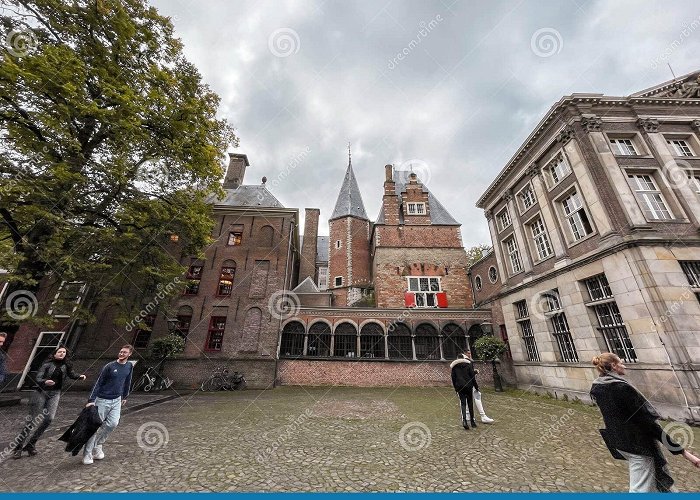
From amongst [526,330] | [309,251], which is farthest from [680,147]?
[309,251]

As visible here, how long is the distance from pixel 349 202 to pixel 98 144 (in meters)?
20.4

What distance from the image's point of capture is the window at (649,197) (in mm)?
9852

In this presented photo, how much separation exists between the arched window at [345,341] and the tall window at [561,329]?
9.82 meters

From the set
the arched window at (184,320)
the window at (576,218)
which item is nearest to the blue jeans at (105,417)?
the arched window at (184,320)

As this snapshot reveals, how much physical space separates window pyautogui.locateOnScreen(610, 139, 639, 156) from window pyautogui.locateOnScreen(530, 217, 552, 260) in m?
3.84

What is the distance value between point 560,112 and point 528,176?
10.3 ft

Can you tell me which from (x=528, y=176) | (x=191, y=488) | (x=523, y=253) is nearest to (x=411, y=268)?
(x=523, y=253)

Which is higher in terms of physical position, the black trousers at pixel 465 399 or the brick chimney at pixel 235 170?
the brick chimney at pixel 235 170

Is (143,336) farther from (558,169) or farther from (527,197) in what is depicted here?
(558,169)

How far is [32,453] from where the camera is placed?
14.8 ft

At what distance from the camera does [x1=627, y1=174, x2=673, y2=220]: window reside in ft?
32.3

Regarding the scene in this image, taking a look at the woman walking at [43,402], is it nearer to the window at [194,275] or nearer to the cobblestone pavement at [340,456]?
the cobblestone pavement at [340,456]

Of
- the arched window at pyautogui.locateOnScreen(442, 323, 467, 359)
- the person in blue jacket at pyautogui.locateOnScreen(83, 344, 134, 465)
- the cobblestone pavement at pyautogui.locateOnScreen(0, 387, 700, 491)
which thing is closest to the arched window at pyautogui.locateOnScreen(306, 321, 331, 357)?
the arched window at pyautogui.locateOnScreen(442, 323, 467, 359)

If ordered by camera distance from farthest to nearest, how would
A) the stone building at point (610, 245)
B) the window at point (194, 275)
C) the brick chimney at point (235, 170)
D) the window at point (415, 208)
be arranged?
the window at point (415, 208)
the brick chimney at point (235, 170)
the window at point (194, 275)
the stone building at point (610, 245)
